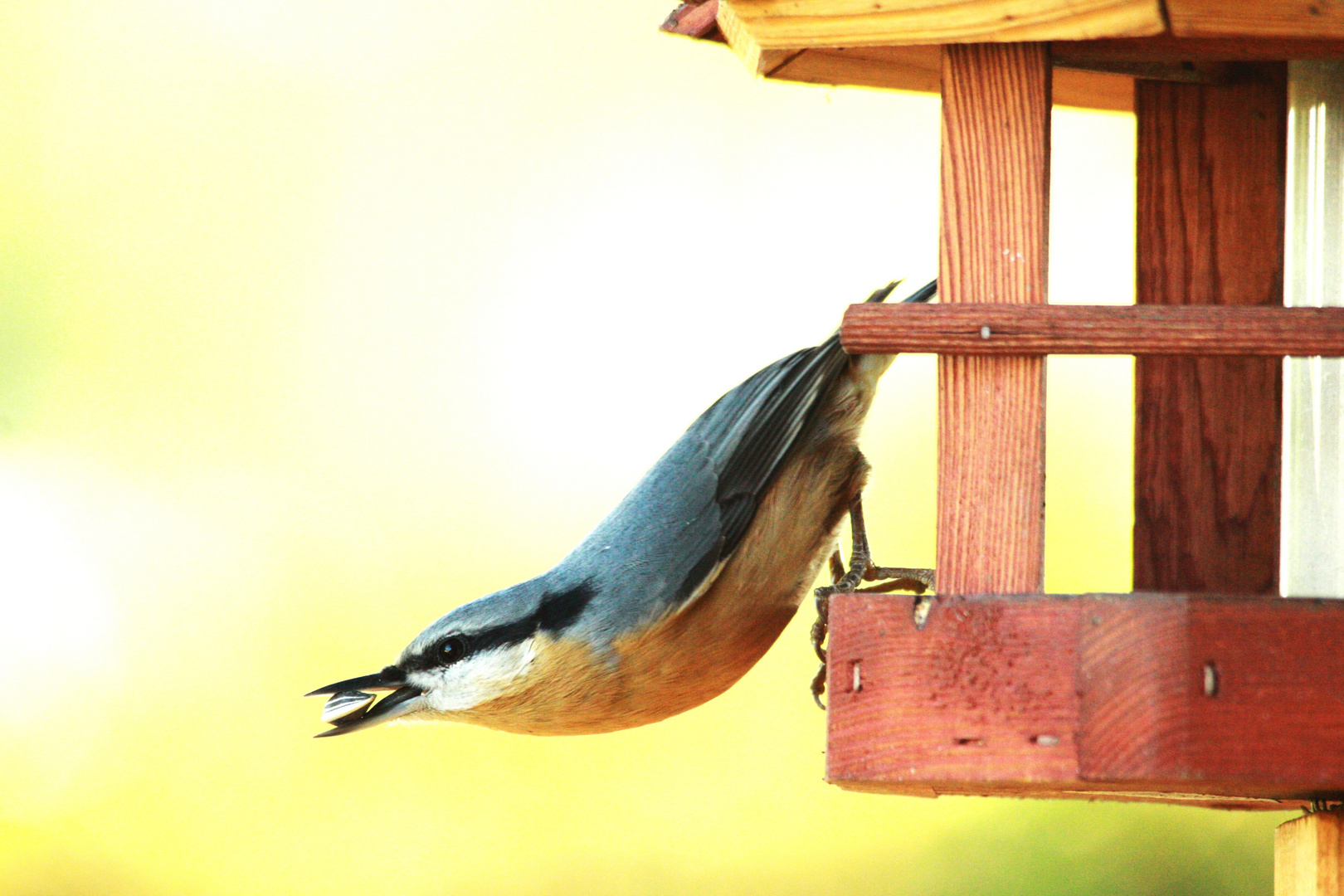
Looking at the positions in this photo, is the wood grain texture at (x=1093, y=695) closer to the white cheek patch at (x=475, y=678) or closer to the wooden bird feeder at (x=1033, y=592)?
the wooden bird feeder at (x=1033, y=592)

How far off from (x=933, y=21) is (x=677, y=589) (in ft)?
3.30

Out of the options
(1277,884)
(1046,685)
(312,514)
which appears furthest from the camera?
(312,514)

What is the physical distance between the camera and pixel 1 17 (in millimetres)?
5234

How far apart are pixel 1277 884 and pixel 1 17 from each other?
4456 millimetres

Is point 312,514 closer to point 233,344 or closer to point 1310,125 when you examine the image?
point 233,344

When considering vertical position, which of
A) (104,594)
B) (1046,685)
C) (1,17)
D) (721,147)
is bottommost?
(1046,685)

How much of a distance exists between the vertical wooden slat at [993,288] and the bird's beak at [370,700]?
1030mm

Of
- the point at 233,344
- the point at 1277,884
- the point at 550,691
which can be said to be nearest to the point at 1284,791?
the point at 1277,884

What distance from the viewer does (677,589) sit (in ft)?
8.77

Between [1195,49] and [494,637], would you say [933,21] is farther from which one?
[494,637]

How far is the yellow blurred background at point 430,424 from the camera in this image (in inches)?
166

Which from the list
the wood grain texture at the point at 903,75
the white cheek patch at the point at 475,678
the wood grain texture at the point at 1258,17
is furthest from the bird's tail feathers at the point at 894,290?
the wood grain texture at the point at 1258,17

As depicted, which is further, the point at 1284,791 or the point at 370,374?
the point at 370,374

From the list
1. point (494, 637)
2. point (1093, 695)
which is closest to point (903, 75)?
A: point (494, 637)
